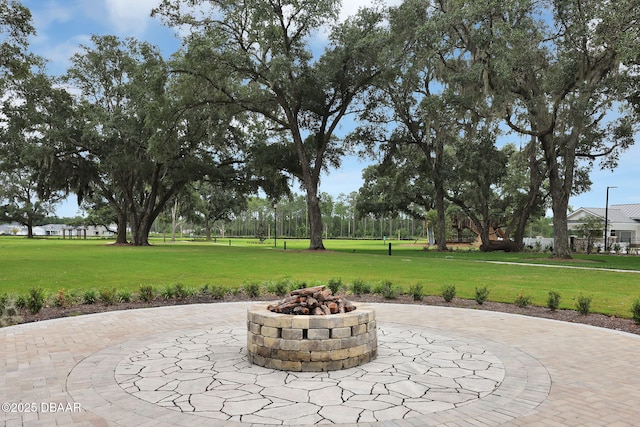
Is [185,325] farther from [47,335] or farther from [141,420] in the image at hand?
[141,420]

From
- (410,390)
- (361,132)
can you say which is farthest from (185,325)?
(361,132)

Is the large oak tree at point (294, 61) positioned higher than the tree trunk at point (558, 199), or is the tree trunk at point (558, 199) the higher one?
the large oak tree at point (294, 61)

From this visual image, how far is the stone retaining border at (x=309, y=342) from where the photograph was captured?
514 centimetres

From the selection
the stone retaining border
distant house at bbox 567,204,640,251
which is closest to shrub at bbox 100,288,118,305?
the stone retaining border

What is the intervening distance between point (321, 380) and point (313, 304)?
1.12m

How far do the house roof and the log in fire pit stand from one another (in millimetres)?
64275

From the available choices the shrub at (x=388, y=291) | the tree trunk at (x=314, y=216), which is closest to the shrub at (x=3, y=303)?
the shrub at (x=388, y=291)

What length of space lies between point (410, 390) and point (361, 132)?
28.5m

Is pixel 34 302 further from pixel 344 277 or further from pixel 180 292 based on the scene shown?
pixel 344 277

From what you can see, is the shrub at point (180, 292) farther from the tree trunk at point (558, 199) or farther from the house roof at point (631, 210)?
the house roof at point (631, 210)

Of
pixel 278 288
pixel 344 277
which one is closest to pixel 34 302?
pixel 278 288

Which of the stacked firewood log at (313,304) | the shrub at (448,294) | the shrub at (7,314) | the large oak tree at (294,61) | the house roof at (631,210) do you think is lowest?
the shrub at (7,314)

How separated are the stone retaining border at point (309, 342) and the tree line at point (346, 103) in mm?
15961

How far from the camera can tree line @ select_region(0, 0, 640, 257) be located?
20203mm
